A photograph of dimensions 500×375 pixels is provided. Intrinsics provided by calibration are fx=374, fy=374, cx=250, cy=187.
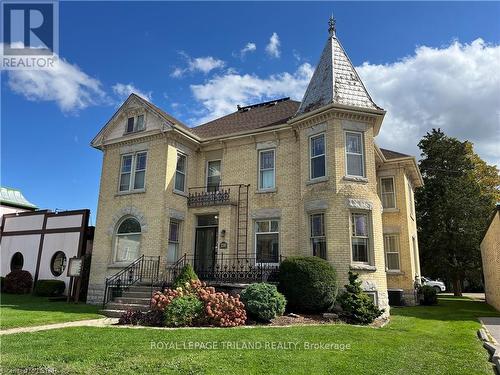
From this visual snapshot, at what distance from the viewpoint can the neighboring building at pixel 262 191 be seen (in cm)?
1427

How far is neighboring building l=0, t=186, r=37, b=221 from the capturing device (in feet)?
87.5

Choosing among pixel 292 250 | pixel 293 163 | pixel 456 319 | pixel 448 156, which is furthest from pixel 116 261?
pixel 448 156

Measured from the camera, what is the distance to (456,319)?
13016 mm

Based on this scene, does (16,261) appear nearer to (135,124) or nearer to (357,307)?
(135,124)

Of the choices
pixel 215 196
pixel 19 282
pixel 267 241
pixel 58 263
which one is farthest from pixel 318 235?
pixel 19 282

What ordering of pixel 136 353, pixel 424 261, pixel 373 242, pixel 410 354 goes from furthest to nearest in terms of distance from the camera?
pixel 424 261 < pixel 373 242 < pixel 410 354 < pixel 136 353

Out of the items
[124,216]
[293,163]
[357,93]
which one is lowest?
[124,216]

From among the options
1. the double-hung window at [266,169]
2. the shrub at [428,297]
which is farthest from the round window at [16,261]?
the shrub at [428,297]

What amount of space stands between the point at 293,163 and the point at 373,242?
470 cm

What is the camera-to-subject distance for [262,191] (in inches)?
652

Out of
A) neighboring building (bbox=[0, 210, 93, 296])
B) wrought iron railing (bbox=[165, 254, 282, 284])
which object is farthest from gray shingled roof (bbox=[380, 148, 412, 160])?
neighboring building (bbox=[0, 210, 93, 296])

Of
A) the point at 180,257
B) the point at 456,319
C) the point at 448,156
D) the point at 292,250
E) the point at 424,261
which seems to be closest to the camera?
the point at 456,319

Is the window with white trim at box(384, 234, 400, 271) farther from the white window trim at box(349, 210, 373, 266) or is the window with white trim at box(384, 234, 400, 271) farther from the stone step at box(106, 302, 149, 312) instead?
the stone step at box(106, 302, 149, 312)

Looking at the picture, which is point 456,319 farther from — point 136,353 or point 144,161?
point 144,161
